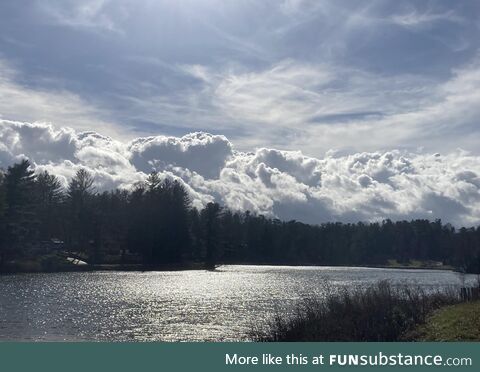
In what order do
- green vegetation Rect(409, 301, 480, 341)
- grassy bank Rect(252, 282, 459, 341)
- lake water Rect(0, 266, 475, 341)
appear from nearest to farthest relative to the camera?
green vegetation Rect(409, 301, 480, 341), grassy bank Rect(252, 282, 459, 341), lake water Rect(0, 266, 475, 341)

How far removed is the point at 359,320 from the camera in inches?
1097

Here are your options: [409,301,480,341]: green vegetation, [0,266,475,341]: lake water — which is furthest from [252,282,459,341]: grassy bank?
[0,266,475,341]: lake water

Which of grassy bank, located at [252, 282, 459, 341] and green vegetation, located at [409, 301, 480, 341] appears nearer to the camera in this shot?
green vegetation, located at [409, 301, 480, 341]

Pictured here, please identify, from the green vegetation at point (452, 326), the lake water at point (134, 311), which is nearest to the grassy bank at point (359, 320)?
the green vegetation at point (452, 326)

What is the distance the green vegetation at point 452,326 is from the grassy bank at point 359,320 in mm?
761

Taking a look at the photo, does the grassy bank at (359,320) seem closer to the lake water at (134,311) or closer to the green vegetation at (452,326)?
the green vegetation at (452,326)

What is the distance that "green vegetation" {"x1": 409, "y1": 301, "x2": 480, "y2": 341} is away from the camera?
22.5 m

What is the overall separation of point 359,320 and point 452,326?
15.3 feet

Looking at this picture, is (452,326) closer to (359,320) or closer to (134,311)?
(359,320)

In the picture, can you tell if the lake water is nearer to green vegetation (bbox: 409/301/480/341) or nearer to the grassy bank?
the grassy bank

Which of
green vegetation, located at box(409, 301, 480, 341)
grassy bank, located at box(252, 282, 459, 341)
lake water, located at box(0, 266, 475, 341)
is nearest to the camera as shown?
green vegetation, located at box(409, 301, 480, 341)

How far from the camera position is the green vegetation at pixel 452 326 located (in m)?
22.5

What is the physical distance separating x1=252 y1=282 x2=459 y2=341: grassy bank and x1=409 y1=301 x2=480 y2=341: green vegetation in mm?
761
